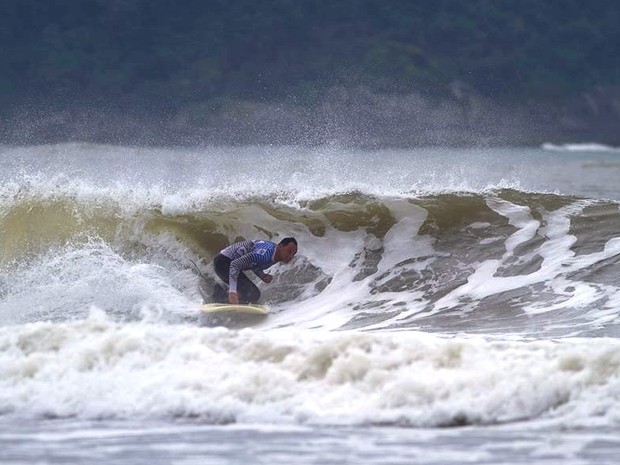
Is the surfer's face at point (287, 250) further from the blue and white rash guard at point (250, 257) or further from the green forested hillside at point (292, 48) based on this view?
the green forested hillside at point (292, 48)

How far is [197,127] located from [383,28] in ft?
54.4

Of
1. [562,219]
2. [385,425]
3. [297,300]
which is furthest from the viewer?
[562,219]

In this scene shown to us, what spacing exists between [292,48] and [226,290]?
56480mm

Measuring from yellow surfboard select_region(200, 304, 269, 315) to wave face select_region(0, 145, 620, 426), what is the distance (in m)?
0.24

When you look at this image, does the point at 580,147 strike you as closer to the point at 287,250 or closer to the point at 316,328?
the point at 287,250

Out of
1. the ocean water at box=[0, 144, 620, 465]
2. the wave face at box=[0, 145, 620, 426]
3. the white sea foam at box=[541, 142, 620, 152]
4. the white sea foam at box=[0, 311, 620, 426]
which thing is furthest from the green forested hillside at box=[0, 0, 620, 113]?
the white sea foam at box=[0, 311, 620, 426]

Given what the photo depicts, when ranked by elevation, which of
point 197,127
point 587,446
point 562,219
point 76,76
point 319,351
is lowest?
point 587,446

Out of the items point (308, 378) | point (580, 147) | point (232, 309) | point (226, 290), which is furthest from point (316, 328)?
point (580, 147)

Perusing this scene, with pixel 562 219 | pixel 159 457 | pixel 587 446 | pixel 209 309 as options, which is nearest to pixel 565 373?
pixel 587 446

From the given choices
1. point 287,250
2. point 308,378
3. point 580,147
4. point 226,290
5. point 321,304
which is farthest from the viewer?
point 580,147

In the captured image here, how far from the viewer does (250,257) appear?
12297 millimetres

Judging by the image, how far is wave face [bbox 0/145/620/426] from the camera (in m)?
8.12

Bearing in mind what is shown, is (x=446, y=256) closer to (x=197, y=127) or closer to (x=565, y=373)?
(x=565, y=373)

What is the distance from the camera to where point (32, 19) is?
6562cm
